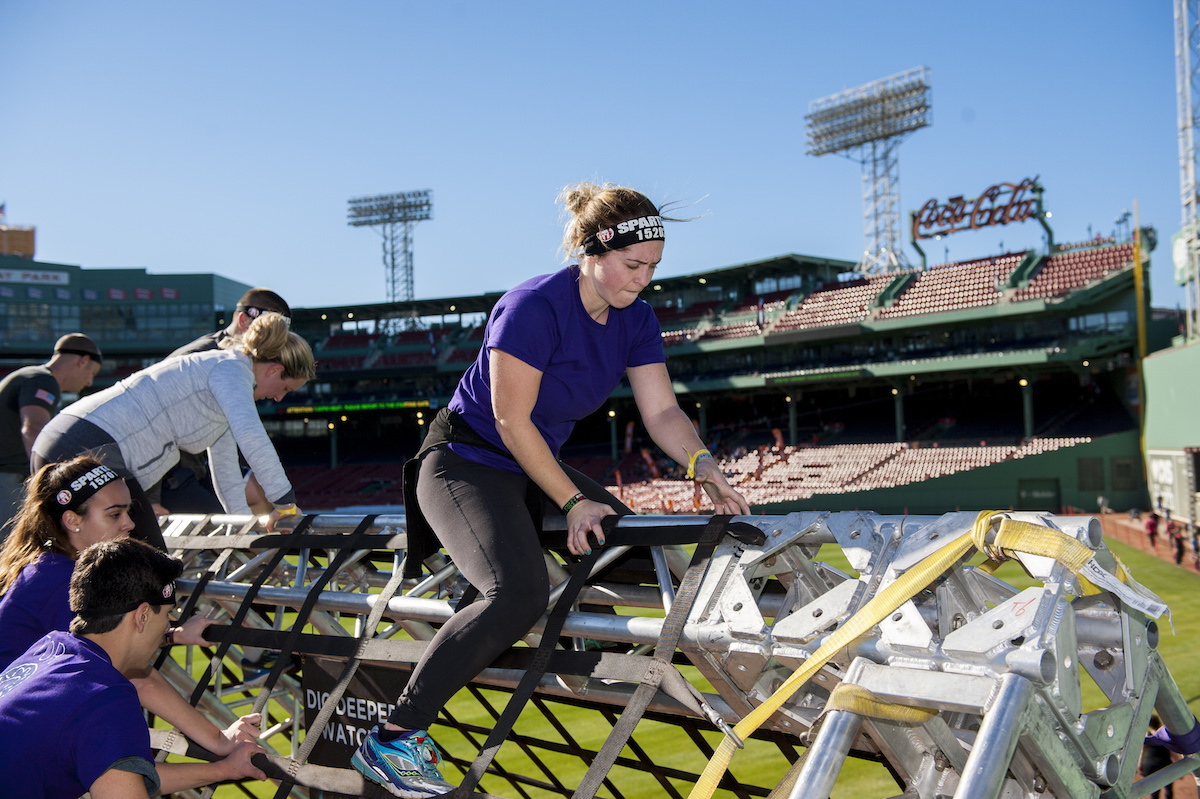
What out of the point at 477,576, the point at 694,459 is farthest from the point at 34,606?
the point at 694,459

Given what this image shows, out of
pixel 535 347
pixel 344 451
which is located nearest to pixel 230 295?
pixel 344 451

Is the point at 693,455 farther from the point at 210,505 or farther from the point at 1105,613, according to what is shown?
the point at 210,505

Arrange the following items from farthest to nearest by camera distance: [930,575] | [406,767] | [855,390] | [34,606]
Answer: [855,390]
[34,606]
[406,767]
[930,575]

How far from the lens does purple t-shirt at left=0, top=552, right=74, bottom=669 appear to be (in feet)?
10.2

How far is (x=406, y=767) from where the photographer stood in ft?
7.71

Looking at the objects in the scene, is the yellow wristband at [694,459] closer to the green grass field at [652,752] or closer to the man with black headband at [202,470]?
the man with black headband at [202,470]

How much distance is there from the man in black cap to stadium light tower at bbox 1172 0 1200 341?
32405 millimetres

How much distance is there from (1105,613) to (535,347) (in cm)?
172

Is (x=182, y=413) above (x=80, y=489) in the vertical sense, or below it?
above

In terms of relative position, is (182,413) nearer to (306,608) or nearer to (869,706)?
(306,608)

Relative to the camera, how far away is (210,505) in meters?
A: 5.51

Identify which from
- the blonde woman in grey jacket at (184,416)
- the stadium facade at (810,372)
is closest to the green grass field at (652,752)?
the blonde woman in grey jacket at (184,416)

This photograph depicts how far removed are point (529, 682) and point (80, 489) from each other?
7.19ft

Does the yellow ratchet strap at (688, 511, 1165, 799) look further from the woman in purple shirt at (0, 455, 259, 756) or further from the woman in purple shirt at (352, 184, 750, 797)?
the woman in purple shirt at (0, 455, 259, 756)
